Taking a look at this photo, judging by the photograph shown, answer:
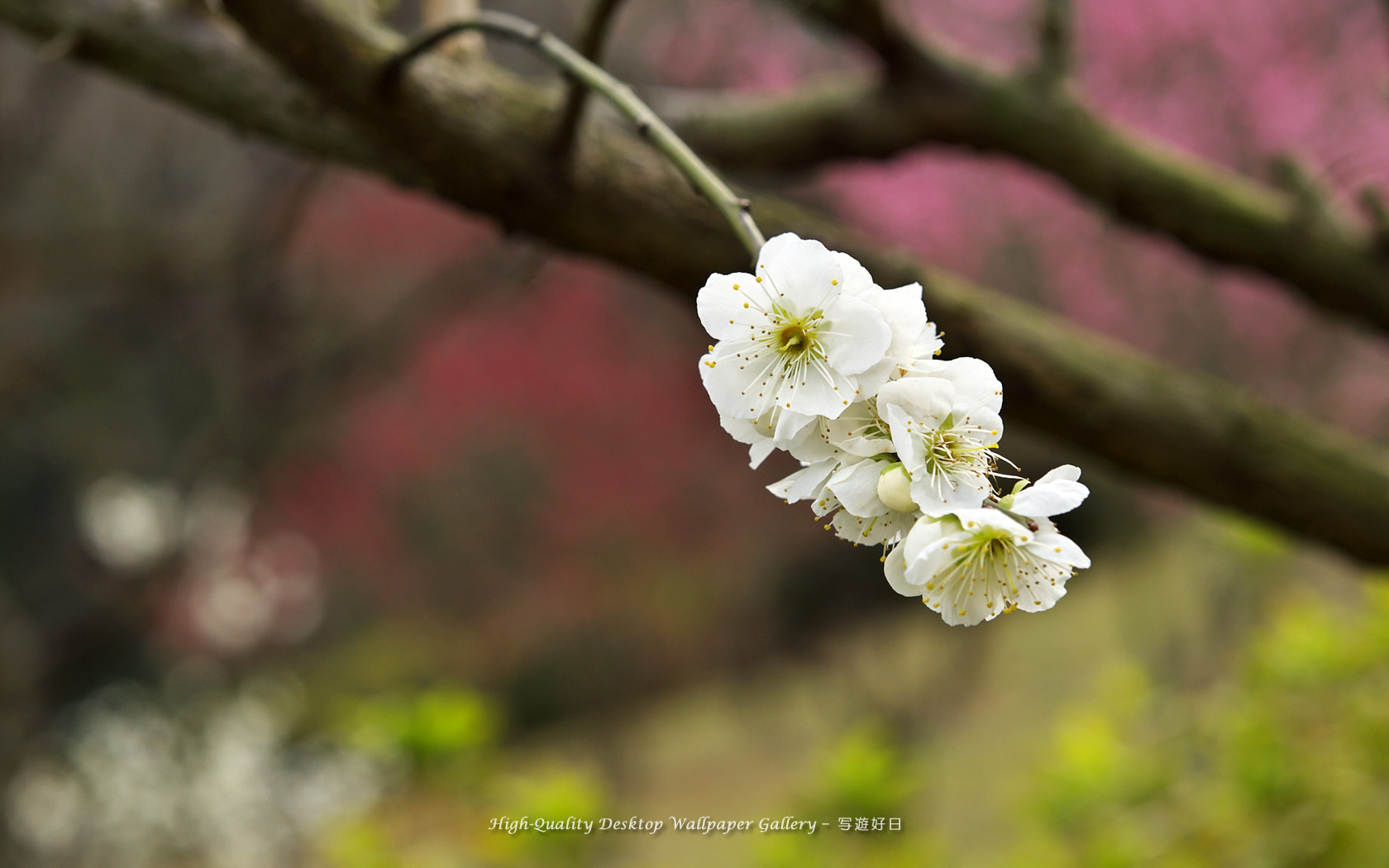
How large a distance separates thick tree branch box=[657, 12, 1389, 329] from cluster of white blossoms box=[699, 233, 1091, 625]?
102cm

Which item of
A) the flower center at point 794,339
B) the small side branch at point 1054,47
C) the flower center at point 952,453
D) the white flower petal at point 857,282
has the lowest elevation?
the flower center at point 952,453

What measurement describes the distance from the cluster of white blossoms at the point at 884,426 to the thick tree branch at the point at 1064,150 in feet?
3.34

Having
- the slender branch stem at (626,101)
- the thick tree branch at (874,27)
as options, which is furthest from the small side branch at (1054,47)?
the slender branch stem at (626,101)

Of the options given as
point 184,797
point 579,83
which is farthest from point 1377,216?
point 184,797

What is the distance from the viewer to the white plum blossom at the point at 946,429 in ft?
1.79

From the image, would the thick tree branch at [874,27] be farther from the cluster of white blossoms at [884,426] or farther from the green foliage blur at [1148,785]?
the green foliage blur at [1148,785]

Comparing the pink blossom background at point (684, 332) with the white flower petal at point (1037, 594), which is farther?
the pink blossom background at point (684, 332)

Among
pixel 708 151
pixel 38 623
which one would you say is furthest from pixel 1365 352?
pixel 38 623

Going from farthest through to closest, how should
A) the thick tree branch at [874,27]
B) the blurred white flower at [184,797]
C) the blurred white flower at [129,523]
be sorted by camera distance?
the blurred white flower at [184,797]
the blurred white flower at [129,523]
the thick tree branch at [874,27]

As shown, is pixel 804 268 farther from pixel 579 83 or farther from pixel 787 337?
pixel 579 83

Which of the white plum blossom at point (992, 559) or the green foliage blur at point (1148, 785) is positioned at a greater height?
the green foliage blur at point (1148, 785)

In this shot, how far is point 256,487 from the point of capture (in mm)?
4426

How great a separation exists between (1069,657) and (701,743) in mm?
1926

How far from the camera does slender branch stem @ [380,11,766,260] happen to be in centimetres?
59
